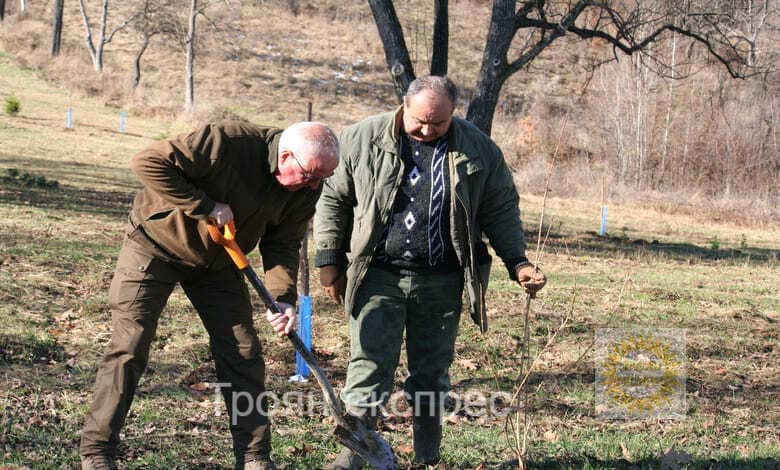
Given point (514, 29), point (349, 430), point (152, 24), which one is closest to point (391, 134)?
point (349, 430)

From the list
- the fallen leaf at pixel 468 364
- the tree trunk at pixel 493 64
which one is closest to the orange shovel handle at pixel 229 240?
the fallen leaf at pixel 468 364

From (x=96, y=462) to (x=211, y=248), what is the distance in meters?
1.08

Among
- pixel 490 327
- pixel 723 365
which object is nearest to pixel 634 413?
pixel 723 365

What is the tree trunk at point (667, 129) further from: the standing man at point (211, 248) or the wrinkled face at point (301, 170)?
the wrinkled face at point (301, 170)

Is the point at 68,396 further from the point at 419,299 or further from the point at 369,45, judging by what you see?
the point at 369,45

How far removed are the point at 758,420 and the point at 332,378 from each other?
3.06m

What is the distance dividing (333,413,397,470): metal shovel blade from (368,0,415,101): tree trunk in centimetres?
856

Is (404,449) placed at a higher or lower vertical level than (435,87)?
lower

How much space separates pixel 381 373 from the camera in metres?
4.44

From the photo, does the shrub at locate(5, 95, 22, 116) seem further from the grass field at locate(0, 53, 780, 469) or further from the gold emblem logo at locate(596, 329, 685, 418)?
the gold emblem logo at locate(596, 329, 685, 418)

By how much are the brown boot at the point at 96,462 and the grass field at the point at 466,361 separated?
501 mm

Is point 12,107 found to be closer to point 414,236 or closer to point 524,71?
point 524,71

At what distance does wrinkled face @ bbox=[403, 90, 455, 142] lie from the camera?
4141mm

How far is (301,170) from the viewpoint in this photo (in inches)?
155
